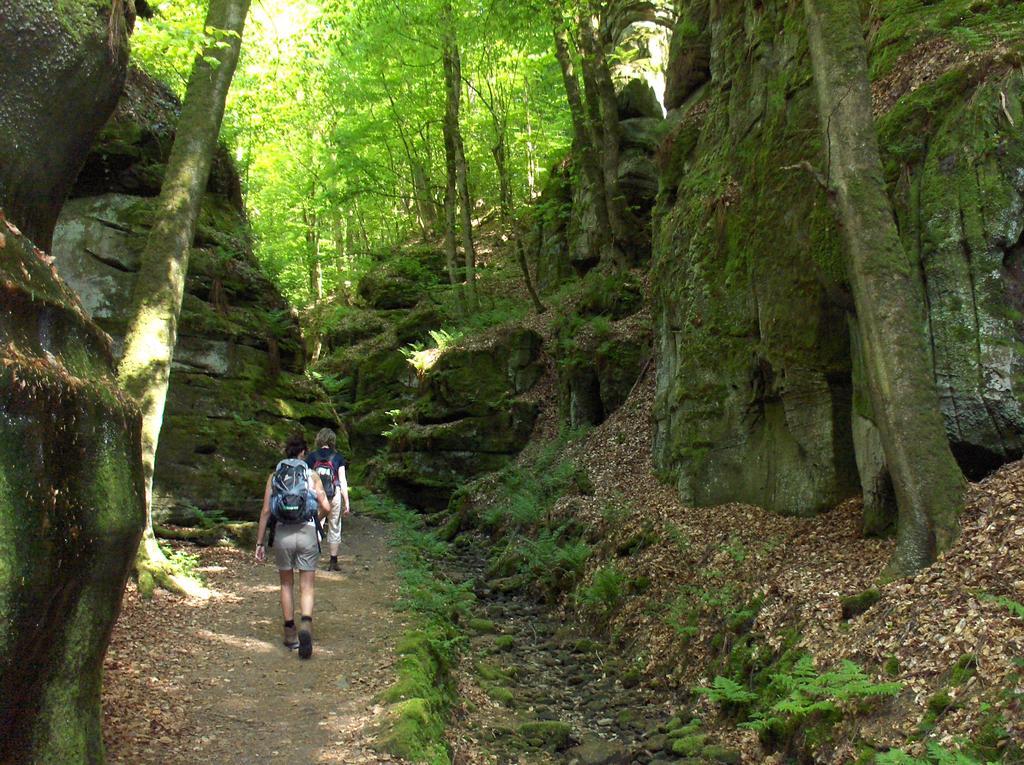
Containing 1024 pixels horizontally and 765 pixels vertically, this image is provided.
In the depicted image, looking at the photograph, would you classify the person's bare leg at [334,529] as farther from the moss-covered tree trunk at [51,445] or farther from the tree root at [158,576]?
the moss-covered tree trunk at [51,445]

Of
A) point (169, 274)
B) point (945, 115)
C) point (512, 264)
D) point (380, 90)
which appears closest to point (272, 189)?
point (380, 90)

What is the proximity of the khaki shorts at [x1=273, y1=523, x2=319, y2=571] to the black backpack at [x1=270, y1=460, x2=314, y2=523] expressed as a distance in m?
0.08

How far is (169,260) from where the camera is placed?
9383mm

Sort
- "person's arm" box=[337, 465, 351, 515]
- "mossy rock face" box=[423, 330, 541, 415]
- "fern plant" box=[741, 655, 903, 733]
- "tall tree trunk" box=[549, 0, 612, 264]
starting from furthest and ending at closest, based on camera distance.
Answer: "mossy rock face" box=[423, 330, 541, 415]
"tall tree trunk" box=[549, 0, 612, 264]
"person's arm" box=[337, 465, 351, 515]
"fern plant" box=[741, 655, 903, 733]

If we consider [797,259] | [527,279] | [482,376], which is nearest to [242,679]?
[797,259]

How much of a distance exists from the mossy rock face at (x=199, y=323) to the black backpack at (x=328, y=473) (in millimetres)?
2490

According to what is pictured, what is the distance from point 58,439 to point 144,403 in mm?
5347

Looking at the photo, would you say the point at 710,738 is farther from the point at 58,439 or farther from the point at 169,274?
the point at 169,274

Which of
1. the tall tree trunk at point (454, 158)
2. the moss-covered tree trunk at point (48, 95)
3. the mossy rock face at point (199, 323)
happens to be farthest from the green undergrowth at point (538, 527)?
the tall tree trunk at point (454, 158)

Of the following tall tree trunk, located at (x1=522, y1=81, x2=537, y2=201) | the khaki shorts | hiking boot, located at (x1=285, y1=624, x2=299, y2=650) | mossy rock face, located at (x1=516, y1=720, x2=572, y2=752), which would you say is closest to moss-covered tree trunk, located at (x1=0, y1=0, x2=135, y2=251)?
the khaki shorts

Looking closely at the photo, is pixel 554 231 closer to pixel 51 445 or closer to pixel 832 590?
pixel 832 590

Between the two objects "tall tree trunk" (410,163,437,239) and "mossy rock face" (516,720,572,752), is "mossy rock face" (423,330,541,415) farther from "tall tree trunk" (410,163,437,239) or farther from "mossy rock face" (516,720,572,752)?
"mossy rock face" (516,720,572,752)

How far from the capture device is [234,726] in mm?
5730

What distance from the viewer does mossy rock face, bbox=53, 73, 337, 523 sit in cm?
1212
